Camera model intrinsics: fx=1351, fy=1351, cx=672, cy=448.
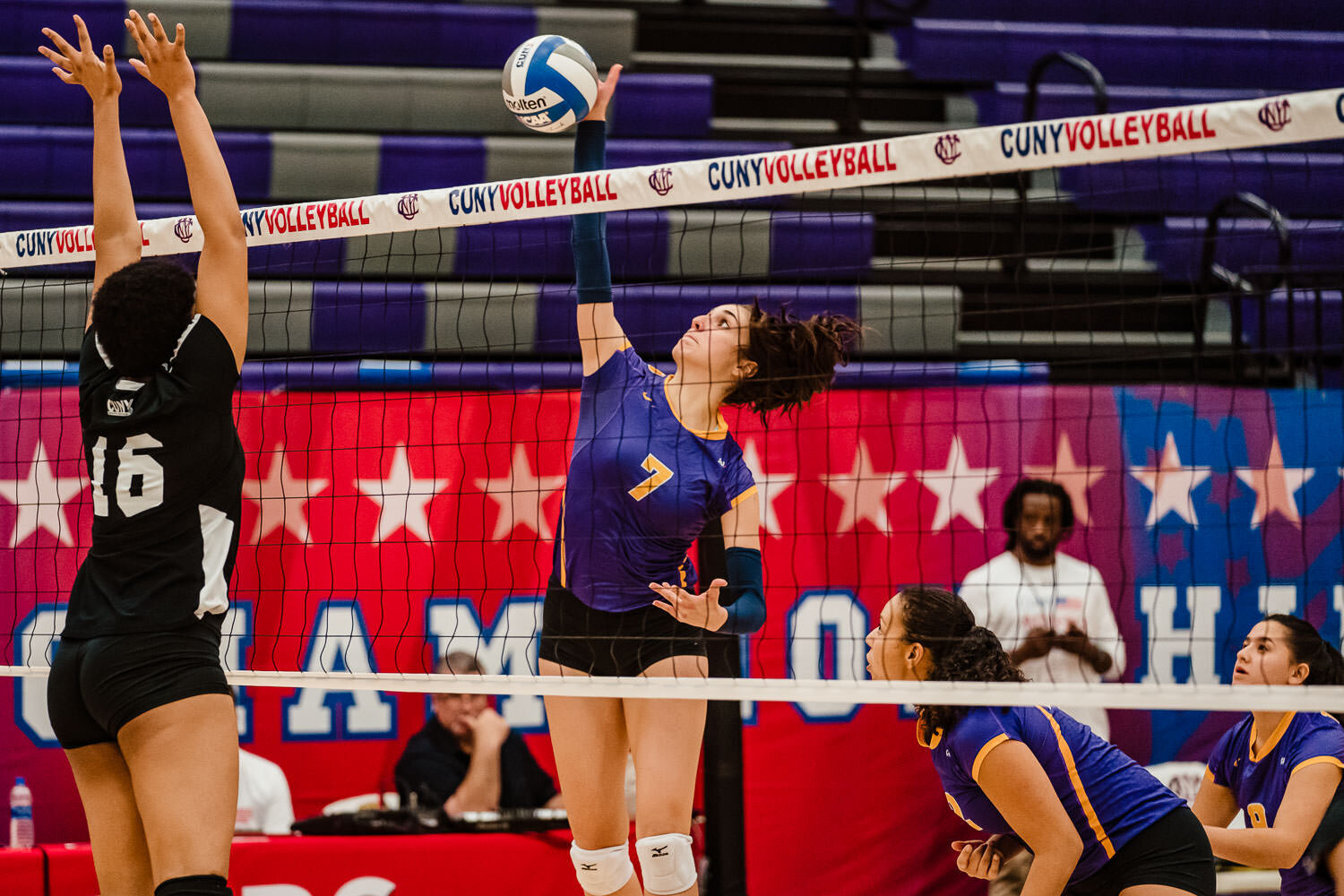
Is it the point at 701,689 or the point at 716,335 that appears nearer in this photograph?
the point at 701,689

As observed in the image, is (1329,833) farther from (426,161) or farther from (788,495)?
(426,161)

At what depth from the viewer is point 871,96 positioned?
8875 millimetres

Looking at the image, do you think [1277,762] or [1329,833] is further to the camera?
[1277,762]

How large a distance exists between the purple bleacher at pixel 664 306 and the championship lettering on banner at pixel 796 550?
1.35 meters

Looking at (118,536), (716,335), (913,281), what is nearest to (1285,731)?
(716,335)

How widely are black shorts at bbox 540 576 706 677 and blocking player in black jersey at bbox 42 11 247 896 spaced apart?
4.01 feet

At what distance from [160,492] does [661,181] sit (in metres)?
1.61

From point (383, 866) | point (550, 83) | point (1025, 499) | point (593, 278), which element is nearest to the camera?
point (593, 278)

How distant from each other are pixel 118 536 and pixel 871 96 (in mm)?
6941

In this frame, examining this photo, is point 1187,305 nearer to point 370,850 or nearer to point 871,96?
point 871,96

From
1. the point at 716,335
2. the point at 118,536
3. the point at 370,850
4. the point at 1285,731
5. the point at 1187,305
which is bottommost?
the point at 370,850

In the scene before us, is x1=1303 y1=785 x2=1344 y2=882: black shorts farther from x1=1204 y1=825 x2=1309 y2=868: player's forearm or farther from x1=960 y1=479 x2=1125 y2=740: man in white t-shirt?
x1=960 y1=479 x2=1125 y2=740: man in white t-shirt

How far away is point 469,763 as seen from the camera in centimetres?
588

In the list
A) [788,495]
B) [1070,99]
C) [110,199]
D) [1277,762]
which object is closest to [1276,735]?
[1277,762]
